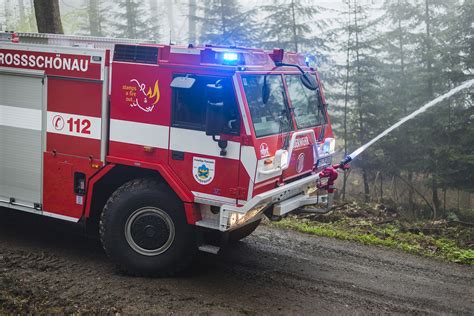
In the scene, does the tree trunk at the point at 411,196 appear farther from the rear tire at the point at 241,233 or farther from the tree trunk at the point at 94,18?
the tree trunk at the point at 94,18

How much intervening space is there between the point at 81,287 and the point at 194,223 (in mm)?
1612

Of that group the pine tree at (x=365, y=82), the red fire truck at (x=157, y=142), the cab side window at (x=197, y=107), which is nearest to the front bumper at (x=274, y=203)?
the red fire truck at (x=157, y=142)

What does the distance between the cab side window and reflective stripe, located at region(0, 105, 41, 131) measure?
2.29 m

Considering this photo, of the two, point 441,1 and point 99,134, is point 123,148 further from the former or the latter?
point 441,1

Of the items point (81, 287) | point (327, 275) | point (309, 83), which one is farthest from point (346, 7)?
point (81, 287)

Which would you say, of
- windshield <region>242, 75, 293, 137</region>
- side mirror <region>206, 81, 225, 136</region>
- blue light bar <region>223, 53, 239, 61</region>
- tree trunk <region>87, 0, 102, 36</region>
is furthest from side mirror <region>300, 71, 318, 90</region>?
tree trunk <region>87, 0, 102, 36</region>

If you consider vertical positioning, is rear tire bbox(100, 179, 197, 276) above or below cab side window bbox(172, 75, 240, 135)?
below

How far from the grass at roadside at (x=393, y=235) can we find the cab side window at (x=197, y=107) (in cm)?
377

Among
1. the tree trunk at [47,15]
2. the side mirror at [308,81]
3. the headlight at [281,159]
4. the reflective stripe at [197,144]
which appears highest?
the tree trunk at [47,15]

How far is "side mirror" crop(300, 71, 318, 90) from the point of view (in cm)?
736

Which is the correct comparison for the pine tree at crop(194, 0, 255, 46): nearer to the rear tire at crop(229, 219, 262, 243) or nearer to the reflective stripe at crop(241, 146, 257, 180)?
the rear tire at crop(229, 219, 262, 243)

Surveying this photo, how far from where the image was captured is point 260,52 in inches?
261

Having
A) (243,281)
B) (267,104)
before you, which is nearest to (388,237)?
(243,281)

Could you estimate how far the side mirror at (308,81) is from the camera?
7.36 meters
